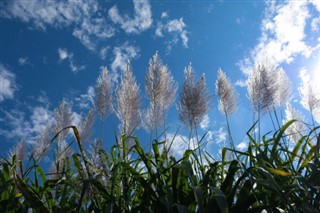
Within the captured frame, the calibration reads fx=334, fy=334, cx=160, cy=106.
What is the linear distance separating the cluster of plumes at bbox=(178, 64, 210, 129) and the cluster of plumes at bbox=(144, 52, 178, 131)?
0.59 feet

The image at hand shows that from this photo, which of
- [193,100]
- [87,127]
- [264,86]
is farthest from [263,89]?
[87,127]

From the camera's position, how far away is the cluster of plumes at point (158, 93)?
357cm

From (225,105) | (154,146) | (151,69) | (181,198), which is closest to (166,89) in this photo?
(151,69)

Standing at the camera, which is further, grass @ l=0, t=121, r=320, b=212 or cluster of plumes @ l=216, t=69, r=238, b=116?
cluster of plumes @ l=216, t=69, r=238, b=116

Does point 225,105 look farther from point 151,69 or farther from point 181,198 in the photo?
point 181,198

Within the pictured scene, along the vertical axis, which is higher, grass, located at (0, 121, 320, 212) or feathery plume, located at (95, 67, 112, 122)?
feathery plume, located at (95, 67, 112, 122)

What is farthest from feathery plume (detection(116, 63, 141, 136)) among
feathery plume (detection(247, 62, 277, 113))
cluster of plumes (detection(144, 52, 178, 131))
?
feathery plume (detection(247, 62, 277, 113))

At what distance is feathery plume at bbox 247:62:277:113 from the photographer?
3.66 meters

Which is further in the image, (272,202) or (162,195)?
(162,195)

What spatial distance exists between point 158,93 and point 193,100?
0.41m

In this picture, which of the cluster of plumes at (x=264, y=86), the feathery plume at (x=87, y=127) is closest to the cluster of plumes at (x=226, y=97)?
the cluster of plumes at (x=264, y=86)

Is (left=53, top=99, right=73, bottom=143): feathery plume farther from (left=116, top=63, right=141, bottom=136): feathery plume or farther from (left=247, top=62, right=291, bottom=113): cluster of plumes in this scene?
(left=247, top=62, right=291, bottom=113): cluster of plumes

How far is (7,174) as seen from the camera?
6.08 feet

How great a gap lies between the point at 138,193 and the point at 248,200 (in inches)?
22.9
